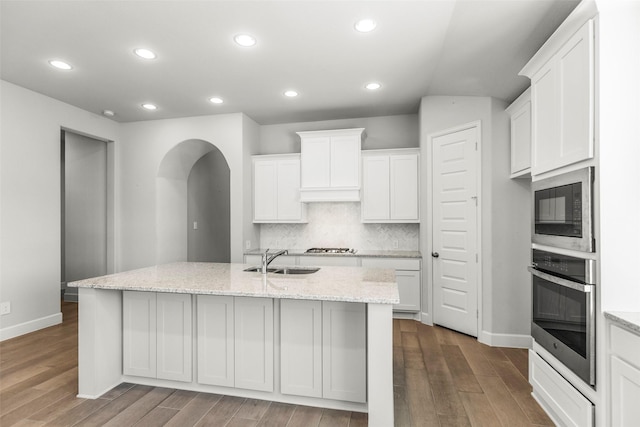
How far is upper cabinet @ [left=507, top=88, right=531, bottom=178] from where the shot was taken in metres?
3.03

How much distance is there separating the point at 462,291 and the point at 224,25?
3.52 metres

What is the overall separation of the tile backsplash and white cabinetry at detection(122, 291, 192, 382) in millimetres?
2783

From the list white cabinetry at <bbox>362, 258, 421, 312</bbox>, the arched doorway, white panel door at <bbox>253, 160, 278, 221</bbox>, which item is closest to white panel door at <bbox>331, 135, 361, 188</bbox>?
white panel door at <bbox>253, 160, 278, 221</bbox>

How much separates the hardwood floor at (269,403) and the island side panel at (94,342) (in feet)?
0.32

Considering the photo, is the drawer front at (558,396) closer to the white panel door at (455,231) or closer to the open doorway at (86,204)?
the white panel door at (455,231)

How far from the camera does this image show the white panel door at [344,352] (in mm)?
2236

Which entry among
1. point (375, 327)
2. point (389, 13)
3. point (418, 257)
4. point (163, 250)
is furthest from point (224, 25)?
point (163, 250)

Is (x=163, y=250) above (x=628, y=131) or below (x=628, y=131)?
below

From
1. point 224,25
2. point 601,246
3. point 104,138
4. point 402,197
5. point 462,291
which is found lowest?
point 462,291

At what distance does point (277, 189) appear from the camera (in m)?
4.98

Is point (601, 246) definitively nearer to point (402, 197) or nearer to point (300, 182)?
point (402, 197)

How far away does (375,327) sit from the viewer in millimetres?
1972

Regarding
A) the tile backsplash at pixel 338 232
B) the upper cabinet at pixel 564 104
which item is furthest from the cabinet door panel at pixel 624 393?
the tile backsplash at pixel 338 232

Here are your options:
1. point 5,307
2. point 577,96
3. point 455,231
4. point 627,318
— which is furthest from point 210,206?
point 627,318
